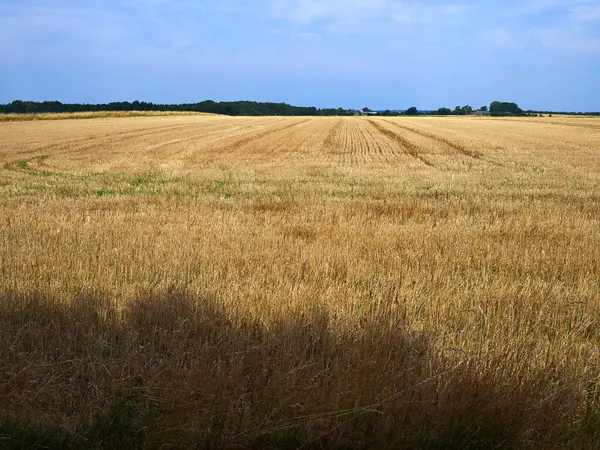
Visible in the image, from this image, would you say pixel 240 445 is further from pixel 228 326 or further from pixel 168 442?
pixel 228 326

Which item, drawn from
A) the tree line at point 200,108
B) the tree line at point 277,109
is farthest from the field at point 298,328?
the tree line at point 277,109

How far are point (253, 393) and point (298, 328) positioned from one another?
1007 millimetres

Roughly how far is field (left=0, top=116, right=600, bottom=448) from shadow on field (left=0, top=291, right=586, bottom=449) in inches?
0.5

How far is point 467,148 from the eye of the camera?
29719 mm

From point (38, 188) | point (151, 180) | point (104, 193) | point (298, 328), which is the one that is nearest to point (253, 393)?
point (298, 328)

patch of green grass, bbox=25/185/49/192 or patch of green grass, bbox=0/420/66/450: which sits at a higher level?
patch of green grass, bbox=25/185/49/192

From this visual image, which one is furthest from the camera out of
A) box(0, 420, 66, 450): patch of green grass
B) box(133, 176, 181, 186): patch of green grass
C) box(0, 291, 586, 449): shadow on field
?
box(133, 176, 181, 186): patch of green grass

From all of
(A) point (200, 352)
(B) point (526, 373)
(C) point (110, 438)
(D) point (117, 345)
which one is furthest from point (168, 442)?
(B) point (526, 373)

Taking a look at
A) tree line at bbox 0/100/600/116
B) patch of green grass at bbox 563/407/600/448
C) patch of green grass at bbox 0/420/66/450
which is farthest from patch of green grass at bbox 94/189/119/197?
tree line at bbox 0/100/600/116

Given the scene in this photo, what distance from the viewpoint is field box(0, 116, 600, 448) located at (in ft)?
11.9

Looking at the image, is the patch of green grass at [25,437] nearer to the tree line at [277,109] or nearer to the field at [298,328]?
the field at [298,328]

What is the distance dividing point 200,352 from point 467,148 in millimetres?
27644

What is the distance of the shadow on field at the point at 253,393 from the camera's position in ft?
11.6

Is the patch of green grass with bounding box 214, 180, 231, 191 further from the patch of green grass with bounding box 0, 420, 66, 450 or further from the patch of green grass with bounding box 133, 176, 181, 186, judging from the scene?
the patch of green grass with bounding box 0, 420, 66, 450
